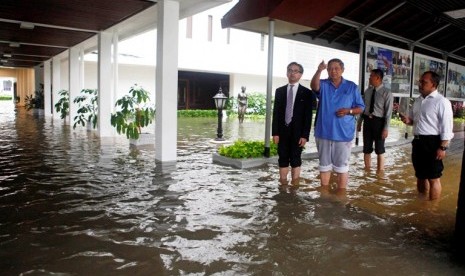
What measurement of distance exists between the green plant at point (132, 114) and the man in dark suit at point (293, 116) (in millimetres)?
5584

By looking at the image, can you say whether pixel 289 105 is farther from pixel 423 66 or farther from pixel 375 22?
pixel 423 66

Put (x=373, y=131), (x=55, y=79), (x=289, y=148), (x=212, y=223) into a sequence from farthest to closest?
(x=55, y=79)
(x=373, y=131)
(x=289, y=148)
(x=212, y=223)

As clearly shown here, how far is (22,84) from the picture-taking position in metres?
37.9

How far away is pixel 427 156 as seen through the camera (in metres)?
4.99

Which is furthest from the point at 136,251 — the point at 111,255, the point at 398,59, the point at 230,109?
the point at 230,109

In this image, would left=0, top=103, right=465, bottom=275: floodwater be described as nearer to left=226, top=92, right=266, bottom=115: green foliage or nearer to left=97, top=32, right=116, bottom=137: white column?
left=97, top=32, right=116, bottom=137: white column

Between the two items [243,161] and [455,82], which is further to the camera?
[455,82]

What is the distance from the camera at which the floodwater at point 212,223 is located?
3.23 meters

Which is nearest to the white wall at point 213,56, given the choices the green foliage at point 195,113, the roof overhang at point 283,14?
the green foliage at point 195,113

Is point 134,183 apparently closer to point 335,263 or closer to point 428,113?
point 335,263

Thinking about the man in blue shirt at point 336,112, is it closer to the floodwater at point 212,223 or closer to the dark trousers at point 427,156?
the floodwater at point 212,223

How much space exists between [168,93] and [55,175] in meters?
2.71

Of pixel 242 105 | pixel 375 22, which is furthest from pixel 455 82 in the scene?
pixel 242 105

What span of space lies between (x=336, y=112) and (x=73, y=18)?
25.9 ft
